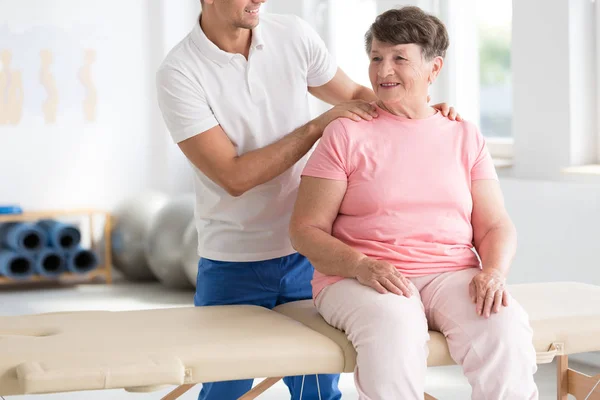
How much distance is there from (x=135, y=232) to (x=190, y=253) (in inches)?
32.2

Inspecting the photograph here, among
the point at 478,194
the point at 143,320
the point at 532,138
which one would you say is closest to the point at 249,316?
the point at 143,320

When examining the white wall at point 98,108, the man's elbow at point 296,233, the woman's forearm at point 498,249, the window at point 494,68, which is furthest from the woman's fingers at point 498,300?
the white wall at point 98,108

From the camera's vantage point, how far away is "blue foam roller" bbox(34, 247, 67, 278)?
5652mm

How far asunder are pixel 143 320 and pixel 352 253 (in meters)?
0.52

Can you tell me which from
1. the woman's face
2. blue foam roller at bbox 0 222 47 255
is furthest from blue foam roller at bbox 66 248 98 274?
the woman's face

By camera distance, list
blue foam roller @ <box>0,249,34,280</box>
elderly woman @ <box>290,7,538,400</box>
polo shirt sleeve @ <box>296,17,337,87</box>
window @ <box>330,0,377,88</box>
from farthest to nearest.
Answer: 1. window @ <box>330,0,377,88</box>
2. blue foam roller @ <box>0,249,34,280</box>
3. polo shirt sleeve @ <box>296,17,337,87</box>
4. elderly woman @ <box>290,7,538,400</box>

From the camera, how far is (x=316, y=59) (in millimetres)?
2445

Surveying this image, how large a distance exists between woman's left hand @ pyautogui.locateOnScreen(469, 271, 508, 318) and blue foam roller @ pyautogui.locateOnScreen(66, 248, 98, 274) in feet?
13.6

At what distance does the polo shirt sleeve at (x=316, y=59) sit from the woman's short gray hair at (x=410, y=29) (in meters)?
0.27

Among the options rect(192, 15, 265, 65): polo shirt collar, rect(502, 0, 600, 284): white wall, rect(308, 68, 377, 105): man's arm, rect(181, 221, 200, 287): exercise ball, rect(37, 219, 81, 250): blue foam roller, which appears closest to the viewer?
rect(192, 15, 265, 65): polo shirt collar

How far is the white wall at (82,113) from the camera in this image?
5.94m

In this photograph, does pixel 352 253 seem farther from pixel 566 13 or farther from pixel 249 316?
pixel 566 13

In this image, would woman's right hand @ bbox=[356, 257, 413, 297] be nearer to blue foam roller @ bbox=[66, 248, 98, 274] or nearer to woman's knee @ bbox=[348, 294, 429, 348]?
woman's knee @ bbox=[348, 294, 429, 348]

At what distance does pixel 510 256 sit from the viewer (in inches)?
84.0
